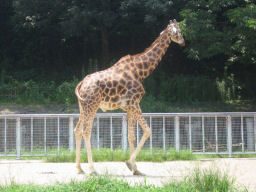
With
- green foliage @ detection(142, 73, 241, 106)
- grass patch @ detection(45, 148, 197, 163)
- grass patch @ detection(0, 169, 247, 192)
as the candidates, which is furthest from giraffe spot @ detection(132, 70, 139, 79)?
green foliage @ detection(142, 73, 241, 106)

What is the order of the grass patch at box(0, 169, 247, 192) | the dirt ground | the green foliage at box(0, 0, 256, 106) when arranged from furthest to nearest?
1. the green foliage at box(0, 0, 256, 106)
2. the dirt ground
3. the grass patch at box(0, 169, 247, 192)

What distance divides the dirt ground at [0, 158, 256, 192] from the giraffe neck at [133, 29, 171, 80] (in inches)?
89.3

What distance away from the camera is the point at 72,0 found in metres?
22.0

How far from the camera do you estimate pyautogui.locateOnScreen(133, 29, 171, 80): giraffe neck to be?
358 inches

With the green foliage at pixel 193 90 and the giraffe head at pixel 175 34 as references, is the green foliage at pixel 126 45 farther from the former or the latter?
the giraffe head at pixel 175 34

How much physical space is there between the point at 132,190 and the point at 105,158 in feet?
14.7

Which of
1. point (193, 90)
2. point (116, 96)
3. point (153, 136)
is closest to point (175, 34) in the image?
point (116, 96)

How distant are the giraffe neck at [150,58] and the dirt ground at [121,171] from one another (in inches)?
89.3

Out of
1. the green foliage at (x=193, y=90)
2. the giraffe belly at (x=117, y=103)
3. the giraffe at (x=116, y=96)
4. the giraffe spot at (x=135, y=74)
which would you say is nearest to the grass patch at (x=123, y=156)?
the giraffe at (x=116, y=96)

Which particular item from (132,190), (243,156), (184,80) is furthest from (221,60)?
(132,190)

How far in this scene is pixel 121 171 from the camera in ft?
28.7

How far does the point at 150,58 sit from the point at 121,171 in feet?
9.14

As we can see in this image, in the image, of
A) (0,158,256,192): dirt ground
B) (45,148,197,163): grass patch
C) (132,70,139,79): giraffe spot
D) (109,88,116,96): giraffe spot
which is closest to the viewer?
(0,158,256,192): dirt ground

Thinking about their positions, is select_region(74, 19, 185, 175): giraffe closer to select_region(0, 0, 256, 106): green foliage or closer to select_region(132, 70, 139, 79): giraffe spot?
select_region(132, 70, 139, 79): giraffe spot
